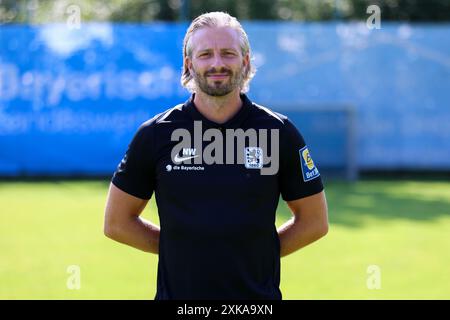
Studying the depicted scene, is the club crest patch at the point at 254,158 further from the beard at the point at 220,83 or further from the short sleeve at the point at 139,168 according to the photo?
the short sleeve at the point at 139,168

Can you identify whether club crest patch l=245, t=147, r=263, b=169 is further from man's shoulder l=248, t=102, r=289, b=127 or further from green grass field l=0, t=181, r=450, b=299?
green grass field l=0, t=181, r=450, b=299

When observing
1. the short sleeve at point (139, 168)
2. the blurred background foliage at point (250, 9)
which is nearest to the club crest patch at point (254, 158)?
the short sleeve at point (139, 168)

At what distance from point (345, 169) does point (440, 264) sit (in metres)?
7.72

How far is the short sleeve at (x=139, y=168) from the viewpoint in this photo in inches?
105

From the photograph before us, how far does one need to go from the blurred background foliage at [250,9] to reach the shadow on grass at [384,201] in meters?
5.60

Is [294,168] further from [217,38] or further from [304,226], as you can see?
[217,38]

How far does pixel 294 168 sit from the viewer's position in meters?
2.67

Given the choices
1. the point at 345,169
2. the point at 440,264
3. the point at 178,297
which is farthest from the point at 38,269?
the point at 345,169

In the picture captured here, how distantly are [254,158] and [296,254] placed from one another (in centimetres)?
465

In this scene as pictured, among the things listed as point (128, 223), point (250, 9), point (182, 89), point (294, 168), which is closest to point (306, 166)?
point (294, 168)

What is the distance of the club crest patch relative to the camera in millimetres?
2607

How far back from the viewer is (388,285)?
19.6ft
